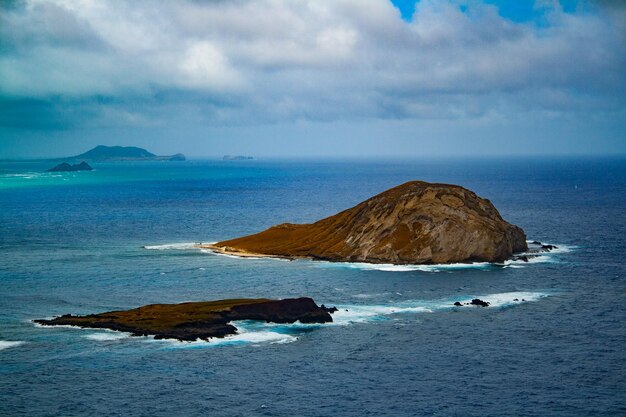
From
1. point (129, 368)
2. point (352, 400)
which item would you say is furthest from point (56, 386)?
point (352, 400)

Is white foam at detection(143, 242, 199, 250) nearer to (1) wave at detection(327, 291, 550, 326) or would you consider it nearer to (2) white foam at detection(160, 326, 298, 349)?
(1) wave at detection(327, 291, 550, 326)

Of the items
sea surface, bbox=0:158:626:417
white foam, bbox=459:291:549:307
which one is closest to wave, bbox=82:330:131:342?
sea surface, bbox=0:158:626:417

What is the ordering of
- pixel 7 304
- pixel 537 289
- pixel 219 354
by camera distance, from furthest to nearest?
1. pixel 537 289
2. pixel 7 304
3. pixel 219 354

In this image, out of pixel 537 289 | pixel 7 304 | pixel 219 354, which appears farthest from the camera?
pixel 537 289

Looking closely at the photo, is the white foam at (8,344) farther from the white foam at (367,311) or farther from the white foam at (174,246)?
the white foam at (174,246)

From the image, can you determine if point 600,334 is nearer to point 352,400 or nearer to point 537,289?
point 537,289

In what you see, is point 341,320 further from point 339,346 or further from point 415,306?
point 415,306
